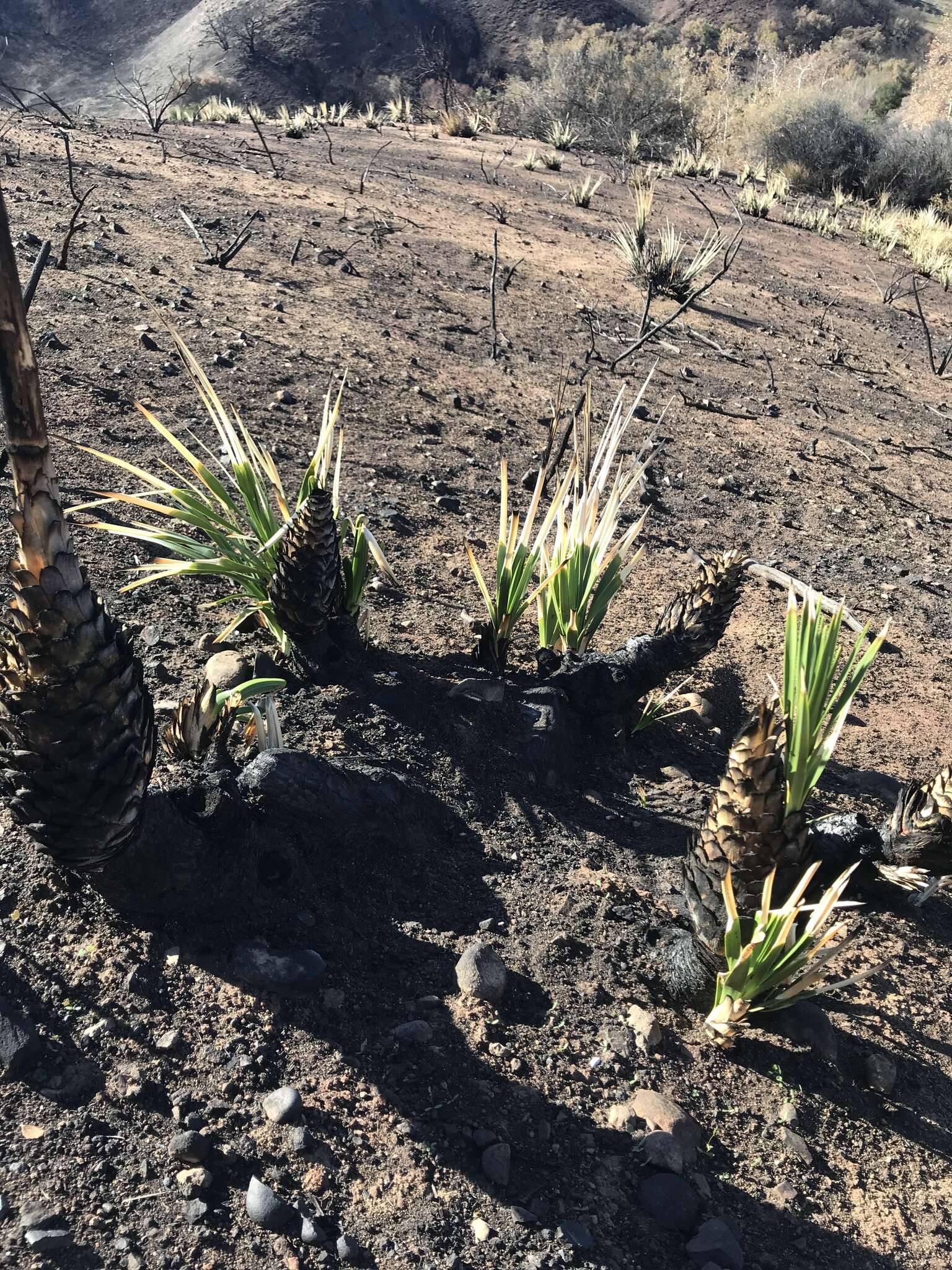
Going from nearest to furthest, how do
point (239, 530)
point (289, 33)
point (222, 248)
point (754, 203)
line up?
point (239, 530) → point (222, 248) → point (754, 203) → point (289, 33)

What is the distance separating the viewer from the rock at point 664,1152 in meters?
1.50

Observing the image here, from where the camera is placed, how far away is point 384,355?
4.93 meters

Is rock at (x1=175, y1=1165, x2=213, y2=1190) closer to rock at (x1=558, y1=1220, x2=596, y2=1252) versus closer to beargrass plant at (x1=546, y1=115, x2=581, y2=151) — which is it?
rock at (x1=558, y1=1220, x2=596, y2=1252)

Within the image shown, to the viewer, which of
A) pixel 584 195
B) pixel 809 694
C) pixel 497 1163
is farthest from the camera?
→ pixel 584 195

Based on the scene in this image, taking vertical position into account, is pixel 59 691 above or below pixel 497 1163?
above

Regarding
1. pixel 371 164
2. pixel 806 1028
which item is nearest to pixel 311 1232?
pixel 806 1028

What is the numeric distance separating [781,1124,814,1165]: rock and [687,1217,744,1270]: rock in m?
0.22

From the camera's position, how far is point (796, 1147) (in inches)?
62.2

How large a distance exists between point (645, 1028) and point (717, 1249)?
0.39 metres

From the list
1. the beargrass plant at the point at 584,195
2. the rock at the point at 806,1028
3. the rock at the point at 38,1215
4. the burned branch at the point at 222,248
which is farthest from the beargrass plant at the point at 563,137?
the rock at the point at 38,1215

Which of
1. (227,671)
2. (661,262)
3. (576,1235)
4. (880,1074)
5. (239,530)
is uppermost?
(239,530)

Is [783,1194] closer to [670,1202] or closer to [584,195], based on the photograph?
[670,1202]

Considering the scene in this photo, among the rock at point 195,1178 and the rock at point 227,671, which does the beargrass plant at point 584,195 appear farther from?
the rock at point 195,1178

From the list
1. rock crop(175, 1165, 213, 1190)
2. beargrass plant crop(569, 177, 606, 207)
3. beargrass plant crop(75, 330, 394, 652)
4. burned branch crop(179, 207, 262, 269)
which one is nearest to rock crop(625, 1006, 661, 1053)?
rock crop(175, 1165, 213, 1190)
